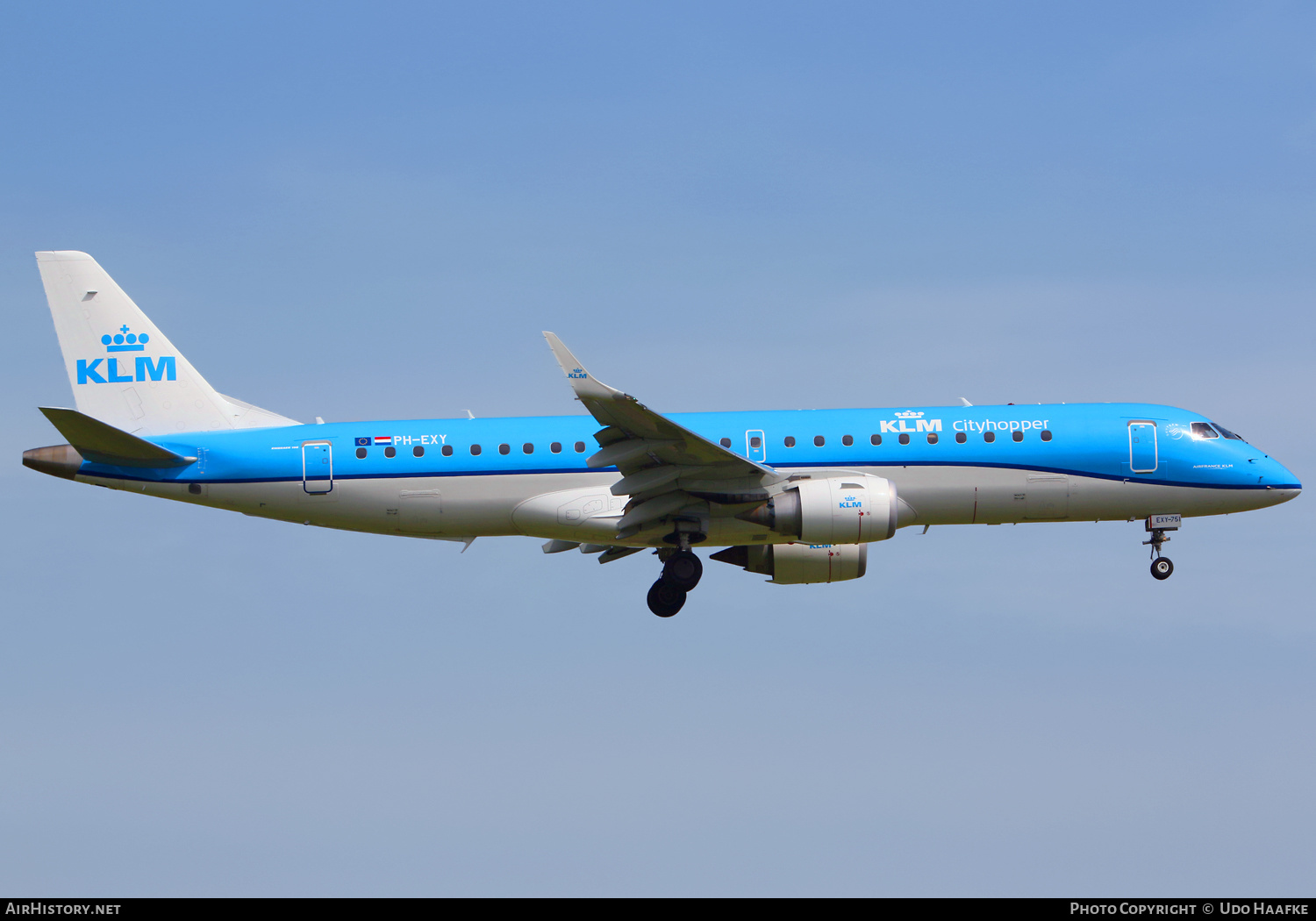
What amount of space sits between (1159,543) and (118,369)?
2537 centimetres

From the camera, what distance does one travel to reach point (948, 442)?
3125 cm

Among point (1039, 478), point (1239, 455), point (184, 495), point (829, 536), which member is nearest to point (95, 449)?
point (184, 495)

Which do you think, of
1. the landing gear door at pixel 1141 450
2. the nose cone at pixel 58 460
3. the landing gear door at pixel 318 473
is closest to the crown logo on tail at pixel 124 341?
the nose cone at pixel 58 460

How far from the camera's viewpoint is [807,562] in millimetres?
33500

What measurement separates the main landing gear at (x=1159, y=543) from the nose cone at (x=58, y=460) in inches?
986

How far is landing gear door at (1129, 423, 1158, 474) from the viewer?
3195cm

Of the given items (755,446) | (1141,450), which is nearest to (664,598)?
(755,446)

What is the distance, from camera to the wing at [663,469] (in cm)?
2827

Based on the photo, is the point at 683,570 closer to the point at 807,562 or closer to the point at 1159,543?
the point at 807,562

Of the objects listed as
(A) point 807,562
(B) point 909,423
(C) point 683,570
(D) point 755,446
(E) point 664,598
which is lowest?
(E) point 664,598

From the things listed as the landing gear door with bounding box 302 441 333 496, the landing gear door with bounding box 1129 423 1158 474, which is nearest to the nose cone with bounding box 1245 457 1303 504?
the landing gear door with bounding box 1129 423 1158 474

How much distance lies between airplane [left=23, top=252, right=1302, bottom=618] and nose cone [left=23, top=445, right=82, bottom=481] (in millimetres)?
41

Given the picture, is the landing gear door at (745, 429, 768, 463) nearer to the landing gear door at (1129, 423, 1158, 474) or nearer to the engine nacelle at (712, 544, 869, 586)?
the engine nacelle at (712, 544, 869, 586)

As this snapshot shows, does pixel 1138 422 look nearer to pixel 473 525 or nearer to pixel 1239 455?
pixel 1239 455
